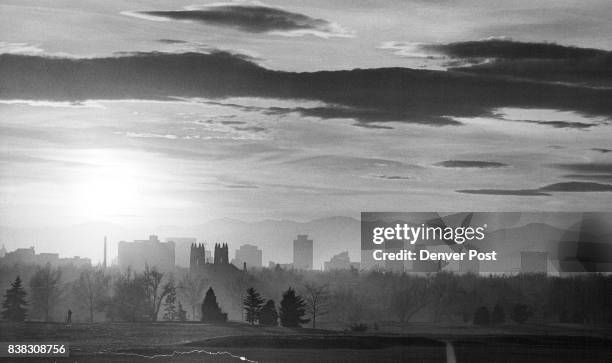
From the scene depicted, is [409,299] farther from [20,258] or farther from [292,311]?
[20,258]

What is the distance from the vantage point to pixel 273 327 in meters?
115

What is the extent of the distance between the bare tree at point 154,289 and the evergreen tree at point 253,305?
50.4 ft

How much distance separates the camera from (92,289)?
146 meters

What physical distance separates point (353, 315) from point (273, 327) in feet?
40.0

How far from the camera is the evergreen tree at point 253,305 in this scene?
117 m

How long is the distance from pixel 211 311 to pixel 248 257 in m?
12.6

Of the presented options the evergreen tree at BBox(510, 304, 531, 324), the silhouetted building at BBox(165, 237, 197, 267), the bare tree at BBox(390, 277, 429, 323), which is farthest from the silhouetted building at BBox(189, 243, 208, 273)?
the evergreen tree at BBox(510, 304, 531, 324)

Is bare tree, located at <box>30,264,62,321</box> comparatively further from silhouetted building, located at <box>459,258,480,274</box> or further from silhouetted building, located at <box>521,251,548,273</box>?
silhouetted building, located at <box>521,251,548,273</box>

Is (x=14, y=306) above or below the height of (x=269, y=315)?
above

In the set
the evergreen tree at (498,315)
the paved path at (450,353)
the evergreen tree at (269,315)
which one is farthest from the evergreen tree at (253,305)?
the evergreen tree at (498,315)

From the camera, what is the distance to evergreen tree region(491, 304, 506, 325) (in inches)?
4407

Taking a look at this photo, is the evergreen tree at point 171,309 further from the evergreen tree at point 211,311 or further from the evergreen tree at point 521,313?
the evergreen tree at point 521,313

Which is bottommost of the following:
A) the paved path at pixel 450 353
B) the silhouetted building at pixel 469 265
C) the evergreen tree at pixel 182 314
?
the paved path at pixel 450 353

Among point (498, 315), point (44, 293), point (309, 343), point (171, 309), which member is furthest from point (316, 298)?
point (44, 293)
